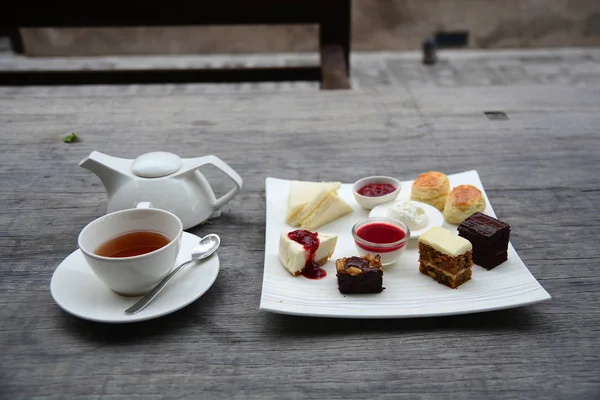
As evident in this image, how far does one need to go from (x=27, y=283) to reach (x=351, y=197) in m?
0.72

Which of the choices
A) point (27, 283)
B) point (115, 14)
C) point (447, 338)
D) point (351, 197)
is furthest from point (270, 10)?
point (447, 338)

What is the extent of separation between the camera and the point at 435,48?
5.41 metres

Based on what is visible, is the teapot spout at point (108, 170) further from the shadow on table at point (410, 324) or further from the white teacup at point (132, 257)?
the shadow on table at point (410, 324)

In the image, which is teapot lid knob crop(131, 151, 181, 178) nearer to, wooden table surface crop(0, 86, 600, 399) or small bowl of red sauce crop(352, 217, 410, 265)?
wooden table surface crop(0, 86, 600, 399)

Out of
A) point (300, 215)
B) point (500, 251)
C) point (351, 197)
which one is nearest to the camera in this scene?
point (500, 251)

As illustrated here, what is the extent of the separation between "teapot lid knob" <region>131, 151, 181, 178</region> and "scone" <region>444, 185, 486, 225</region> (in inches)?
23.4

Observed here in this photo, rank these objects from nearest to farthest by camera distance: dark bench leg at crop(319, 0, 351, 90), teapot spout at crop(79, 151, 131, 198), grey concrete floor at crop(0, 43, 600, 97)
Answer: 1. teapot spout at crop(79, 151, 131, 198)
2. dark bench leg at crop(319, 0, 351, 90)
3. grey concrete floor at crop(0, 43, 600, 97)

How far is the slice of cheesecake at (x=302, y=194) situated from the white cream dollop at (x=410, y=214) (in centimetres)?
15

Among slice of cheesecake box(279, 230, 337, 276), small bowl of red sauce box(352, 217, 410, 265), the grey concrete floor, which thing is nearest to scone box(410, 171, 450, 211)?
small bowl of red sauce box(352, 217, 410, 265)

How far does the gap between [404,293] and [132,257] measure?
0.47 m

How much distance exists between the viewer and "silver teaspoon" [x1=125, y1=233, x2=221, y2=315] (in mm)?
954

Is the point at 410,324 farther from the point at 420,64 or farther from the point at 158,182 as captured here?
the point at 420,64

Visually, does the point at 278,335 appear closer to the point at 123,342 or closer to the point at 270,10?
the point at 123,342

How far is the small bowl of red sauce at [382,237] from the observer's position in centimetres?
108
